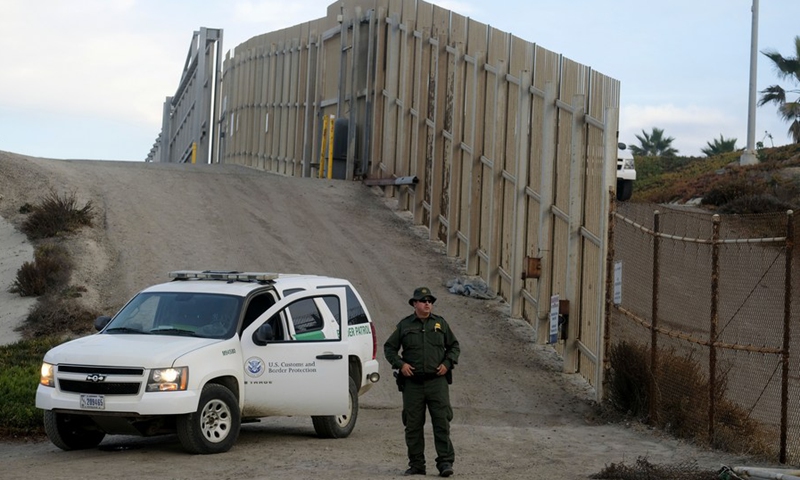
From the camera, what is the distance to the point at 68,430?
1155 centimetres

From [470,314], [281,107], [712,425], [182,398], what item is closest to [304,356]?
[182,398]

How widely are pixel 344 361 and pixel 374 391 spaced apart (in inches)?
168

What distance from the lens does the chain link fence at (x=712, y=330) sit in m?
12.1

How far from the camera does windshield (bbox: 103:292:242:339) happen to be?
11.8 metres

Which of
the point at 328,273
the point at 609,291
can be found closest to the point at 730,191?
the point at 328,273

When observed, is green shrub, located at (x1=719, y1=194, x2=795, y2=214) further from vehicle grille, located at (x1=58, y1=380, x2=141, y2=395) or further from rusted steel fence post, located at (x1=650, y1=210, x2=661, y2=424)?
vehicle grille, located at (x1=58, y1=380, x2=141, y2=395)

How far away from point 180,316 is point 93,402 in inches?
60.3

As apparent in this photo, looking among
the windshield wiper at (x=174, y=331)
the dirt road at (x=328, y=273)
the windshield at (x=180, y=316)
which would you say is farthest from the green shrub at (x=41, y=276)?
the windshield wiper at (x=174, y=331)

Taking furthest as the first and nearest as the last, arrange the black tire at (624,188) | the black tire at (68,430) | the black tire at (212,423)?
1. the black tire at (624,188)
2. the black tire at (68,430)
3. the black tire at (212,423)

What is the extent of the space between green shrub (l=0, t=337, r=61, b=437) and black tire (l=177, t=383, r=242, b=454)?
320cm

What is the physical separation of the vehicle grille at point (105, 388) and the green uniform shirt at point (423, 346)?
8.12 feet

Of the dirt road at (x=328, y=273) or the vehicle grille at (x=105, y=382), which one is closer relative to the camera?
the vehicle grille at (x=105, y=382)

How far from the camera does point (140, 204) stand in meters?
25.1

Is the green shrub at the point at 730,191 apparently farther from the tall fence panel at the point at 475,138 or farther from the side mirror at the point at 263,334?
the side mirror at the point at 263,334
